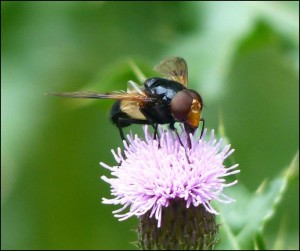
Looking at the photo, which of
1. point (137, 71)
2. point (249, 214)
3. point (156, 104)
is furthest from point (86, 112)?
point (156, 104)

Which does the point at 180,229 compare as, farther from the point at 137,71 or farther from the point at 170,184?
the point at 137,71

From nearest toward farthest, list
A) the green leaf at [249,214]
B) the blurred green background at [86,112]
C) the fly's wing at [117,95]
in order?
1. the fly's wing at [117,95]
2. the green leaf at [249,214]
3. the blurred green background at [86,112]

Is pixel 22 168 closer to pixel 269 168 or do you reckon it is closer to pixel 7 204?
pixel 7 204

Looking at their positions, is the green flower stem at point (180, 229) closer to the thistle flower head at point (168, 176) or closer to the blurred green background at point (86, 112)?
the thistle flower head at point (168, 176)

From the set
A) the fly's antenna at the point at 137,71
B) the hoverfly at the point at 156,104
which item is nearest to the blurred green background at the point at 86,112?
the fly's antenna at the point at 137,71

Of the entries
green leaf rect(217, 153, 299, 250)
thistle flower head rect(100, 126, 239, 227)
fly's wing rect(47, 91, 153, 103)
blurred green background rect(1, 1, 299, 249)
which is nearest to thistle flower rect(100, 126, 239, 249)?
thistle flower head rect(100, 126, 239, 227)

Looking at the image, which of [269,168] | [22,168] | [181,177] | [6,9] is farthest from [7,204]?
[181,177]
